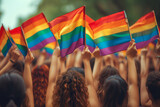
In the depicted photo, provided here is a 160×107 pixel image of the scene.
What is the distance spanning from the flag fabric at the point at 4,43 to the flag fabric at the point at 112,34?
5.86 ft

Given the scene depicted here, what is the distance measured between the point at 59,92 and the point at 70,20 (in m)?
1.75

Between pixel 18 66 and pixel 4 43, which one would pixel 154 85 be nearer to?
pixel 18 66

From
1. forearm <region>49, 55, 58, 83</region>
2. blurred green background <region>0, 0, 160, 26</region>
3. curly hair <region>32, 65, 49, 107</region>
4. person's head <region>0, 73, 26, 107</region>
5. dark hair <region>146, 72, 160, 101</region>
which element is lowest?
blurred green background <region>0, 0, 160, 26</region>

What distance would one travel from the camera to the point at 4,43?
13.8 feet

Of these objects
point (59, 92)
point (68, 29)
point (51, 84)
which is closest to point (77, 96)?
point (59, 92)

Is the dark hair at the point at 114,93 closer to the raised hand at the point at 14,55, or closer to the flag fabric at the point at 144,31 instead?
the raised hand at the point at 14,55

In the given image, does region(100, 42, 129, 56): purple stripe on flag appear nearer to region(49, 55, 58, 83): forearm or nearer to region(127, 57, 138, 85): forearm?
region(127, 57, 138, 85): forearm

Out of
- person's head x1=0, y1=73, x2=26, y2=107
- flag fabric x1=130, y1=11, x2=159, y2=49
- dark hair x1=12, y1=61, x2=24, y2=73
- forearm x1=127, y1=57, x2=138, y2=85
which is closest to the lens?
person's head x1=0, y1=73, x2=26, y2=107

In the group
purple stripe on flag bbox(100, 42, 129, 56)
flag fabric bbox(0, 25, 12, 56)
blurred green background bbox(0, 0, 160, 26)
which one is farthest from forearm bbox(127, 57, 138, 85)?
blurred green background bbox(0, 0, 160, 26)

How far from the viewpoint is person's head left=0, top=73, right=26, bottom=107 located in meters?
2.25

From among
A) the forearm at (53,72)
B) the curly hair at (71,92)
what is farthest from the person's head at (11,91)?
the forearm at (53,72)

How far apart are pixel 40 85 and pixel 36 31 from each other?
1.51 m

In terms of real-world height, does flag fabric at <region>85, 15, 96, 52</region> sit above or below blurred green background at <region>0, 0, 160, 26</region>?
above

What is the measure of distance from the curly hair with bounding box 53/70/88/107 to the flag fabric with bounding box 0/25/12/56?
6.12 ft
